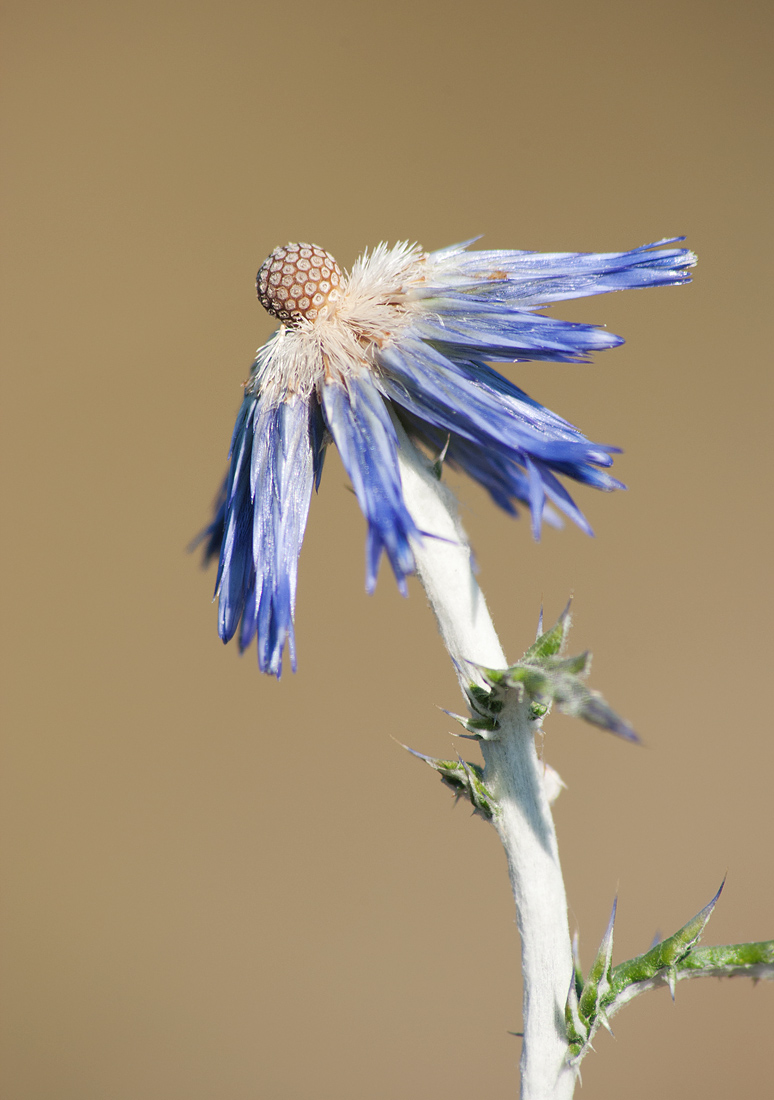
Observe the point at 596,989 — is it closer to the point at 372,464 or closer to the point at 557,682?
the point at 557,682

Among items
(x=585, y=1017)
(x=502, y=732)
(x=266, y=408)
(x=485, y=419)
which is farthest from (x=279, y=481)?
(x=585, y=1017)

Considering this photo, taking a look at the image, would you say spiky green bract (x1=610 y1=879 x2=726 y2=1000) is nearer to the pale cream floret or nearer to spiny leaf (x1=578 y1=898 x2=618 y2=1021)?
spiny leaf (x1=578 y1=898 x2=618 y2=1021)

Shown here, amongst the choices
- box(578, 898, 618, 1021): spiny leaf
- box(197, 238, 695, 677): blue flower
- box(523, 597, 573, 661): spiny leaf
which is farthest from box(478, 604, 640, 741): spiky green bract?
box(578, 898, 618, 1021): spiny leaf

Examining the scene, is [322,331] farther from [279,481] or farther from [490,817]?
[490,817]

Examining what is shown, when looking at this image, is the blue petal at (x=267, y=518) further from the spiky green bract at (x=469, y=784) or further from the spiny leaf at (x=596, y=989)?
the spiny leaf at (x=596, y=989)

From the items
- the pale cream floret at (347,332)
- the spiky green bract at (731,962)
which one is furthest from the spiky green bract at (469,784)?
the pale cream floret at (347,332)

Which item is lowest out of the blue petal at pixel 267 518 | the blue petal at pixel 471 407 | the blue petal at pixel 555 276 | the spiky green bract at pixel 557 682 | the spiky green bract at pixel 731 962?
the spiky green bract at pixel 731 962
